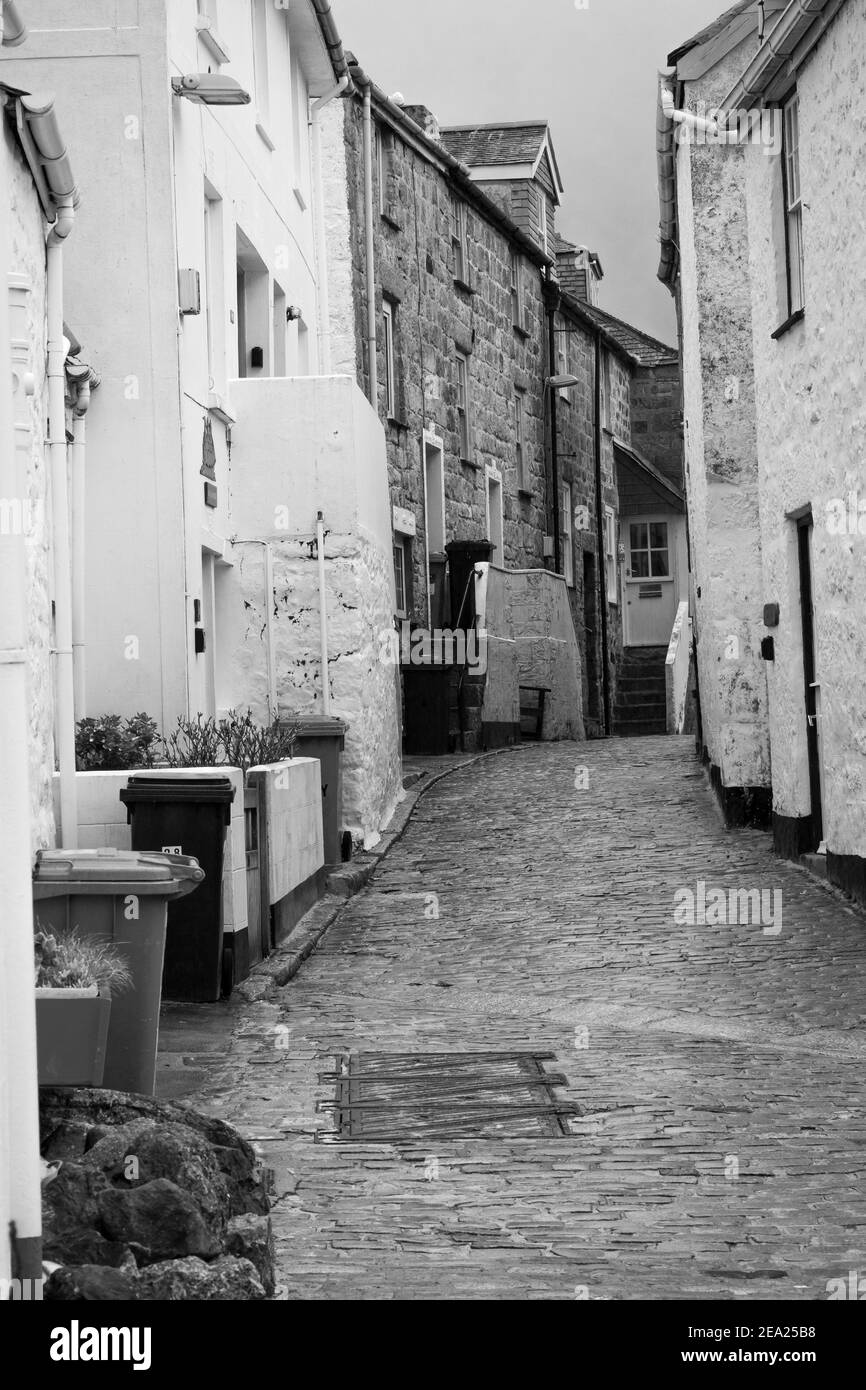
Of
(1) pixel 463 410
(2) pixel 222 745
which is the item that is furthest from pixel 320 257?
(2) pixel 222 745

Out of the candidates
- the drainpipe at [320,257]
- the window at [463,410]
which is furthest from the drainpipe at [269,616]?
the window at [463,410]

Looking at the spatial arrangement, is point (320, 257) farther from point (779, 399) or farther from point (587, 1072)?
point (587, 1072)

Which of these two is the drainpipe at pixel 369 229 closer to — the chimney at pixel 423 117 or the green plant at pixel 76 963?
the chimney at pixel 423 117

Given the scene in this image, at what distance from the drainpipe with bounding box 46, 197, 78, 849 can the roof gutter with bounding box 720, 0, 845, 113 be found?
17.1 feet

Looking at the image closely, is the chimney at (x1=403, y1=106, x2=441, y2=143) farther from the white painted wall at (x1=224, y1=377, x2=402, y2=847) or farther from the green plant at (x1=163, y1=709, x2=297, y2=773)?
the green plant at (x1=163, y1=709, x2=297, y2=773)

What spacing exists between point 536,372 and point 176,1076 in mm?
23770

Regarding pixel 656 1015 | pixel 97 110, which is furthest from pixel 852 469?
pixel 97 110

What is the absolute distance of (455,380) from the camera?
83.1ft

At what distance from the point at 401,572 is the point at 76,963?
17424 millimetres

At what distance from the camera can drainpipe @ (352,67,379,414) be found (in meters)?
20.6

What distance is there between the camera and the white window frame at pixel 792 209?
12866 millimetres
